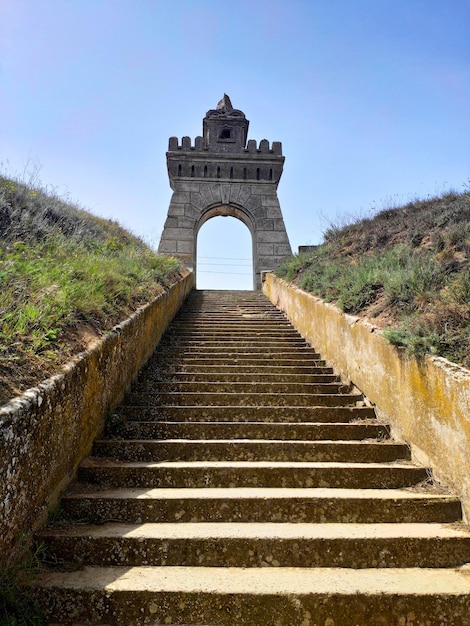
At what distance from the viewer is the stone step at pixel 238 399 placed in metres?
5.02

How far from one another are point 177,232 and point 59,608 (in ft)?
52.7

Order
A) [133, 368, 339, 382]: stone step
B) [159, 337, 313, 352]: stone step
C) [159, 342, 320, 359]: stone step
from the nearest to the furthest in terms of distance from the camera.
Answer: [133, 368, 339, 382]: stone step, [159, 342, 320, 359]: stone step, [159, 337, 313, 352]: stone step

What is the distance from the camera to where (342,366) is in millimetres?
5832

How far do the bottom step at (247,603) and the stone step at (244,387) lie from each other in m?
2.93

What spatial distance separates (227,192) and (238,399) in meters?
14.5

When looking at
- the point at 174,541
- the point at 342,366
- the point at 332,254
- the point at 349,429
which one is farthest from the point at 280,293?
the point at 174,541

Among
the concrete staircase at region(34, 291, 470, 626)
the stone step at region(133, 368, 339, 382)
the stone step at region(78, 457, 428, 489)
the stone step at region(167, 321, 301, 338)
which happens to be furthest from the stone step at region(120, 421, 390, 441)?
the stone step at region(167, 321, 301, 338)

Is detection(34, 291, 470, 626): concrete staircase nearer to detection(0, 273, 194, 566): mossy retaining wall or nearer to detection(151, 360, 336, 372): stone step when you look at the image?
detection(0, 273, 194, 566): mossy retaining wall

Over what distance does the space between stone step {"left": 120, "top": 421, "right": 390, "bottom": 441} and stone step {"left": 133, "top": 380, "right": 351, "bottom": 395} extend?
0.94 meters

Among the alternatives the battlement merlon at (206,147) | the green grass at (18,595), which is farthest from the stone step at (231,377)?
the battlement merlon at (206,147)

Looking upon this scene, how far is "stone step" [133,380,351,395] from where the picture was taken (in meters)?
5.36

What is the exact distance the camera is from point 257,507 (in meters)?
3.14

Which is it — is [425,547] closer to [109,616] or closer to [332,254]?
[109,616]

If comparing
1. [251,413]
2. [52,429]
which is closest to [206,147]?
[251,413]
